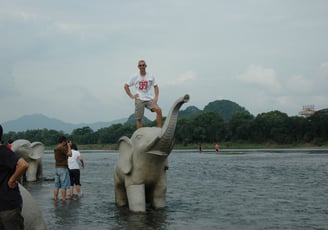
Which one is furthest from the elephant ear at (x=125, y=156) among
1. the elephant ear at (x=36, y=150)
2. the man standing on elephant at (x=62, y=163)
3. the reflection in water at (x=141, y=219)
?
the elephant ear at (x=36, y=150)

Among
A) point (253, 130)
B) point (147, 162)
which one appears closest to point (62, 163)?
point (147, 162)

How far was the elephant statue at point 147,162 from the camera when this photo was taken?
10.2 metres

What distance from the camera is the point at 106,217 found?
431 inches

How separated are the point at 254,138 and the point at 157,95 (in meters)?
81.6

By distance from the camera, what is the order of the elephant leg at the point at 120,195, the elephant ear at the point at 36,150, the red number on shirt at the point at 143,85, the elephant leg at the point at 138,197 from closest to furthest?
1. the elephant leg at the point at 138,197
2. the red number on shirt at the point at 143,85
3. the elephant leg at the point at 120,195
4. the elephant ear at the point at 36,150

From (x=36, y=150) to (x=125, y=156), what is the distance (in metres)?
10.1

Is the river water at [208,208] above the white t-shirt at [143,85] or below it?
below

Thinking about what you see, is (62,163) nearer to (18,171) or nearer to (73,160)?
(73,160)

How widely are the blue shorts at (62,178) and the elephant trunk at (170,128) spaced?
4.01 m

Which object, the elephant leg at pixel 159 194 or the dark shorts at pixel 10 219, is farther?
the elephant leg at pixel 159 194

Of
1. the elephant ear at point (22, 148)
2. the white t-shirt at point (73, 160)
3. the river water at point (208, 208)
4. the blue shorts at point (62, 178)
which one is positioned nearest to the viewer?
the river water at point (208, 208)

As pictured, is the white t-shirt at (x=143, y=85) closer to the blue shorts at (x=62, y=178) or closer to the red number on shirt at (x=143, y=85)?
the red number on shirt at (x=143, y=85)

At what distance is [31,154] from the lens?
20.1m

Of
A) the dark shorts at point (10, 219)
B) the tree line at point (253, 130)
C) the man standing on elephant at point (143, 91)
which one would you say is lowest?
the dark shorts at point (10, 219)
